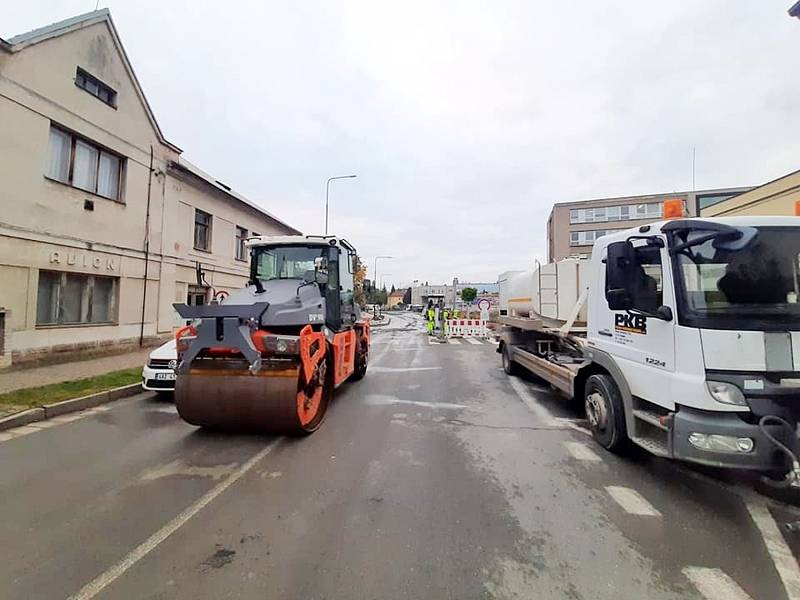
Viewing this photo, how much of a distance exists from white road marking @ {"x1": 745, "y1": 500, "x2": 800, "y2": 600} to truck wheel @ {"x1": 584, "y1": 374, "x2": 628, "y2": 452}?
1.22 metres

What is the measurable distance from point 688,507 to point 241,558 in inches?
149

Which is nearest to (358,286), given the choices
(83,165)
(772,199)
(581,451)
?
(83,165)

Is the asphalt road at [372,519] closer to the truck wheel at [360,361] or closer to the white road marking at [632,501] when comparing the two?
the white road marking at [632,501]

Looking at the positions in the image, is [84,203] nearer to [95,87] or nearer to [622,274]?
[95,87]

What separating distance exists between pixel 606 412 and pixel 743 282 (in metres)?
2.04

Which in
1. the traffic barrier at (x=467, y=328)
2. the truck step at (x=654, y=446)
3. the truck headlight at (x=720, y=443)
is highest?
the traffic barrier at (x=467, y=328)

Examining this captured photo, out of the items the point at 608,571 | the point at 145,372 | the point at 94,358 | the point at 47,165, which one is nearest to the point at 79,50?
the point at 47,165

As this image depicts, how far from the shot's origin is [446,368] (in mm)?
11570

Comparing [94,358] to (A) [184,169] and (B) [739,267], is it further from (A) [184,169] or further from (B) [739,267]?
(B) [739,267]

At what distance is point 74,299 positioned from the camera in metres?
10.8

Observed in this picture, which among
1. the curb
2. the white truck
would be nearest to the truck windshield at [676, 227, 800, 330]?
the white truck

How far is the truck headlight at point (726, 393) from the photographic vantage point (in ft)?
11.0

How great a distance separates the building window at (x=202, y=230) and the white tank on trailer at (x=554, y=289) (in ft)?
44.0

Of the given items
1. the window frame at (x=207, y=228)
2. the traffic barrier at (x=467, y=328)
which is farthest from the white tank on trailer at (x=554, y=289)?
the traffic barrier at (x=467, y=328)
